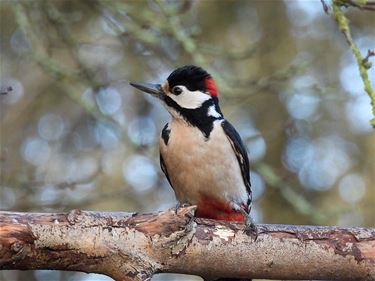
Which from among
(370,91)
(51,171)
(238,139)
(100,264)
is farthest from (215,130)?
(51,171)

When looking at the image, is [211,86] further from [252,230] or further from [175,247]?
A: [175,247]

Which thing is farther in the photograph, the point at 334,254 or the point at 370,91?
the point at 370,91

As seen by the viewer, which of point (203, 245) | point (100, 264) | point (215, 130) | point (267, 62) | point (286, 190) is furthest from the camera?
point (267, 62)

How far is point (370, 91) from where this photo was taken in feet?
12.0

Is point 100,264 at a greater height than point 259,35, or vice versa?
point 259,35

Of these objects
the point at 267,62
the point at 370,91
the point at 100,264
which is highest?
the point at 267,62

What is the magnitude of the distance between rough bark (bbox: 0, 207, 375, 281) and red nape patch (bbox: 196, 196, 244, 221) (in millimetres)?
951

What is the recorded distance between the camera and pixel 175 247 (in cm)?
316

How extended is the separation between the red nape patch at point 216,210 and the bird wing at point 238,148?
0.92 ft

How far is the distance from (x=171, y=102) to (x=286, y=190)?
95cm

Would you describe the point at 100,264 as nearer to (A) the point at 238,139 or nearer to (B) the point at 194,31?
(A) the point at 238,139

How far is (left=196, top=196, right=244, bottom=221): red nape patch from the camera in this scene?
14.6 ft

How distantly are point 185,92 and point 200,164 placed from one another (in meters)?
0.45

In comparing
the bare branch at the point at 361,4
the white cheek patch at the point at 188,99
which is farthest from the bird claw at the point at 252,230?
the white cheek patch at the point at 188,99
